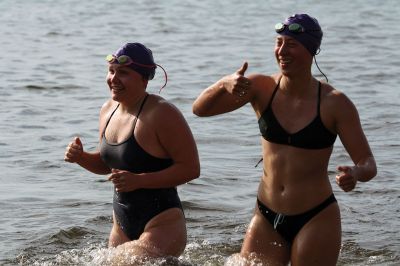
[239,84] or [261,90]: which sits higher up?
[239,84]

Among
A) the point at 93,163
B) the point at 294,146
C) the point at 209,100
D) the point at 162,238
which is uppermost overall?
the point at 209,100

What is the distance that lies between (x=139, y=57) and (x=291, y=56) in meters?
1.12

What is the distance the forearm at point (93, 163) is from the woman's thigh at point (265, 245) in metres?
1.23

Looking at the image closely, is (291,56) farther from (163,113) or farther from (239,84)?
(163,113)

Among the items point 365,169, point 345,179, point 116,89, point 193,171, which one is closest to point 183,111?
point 116,89

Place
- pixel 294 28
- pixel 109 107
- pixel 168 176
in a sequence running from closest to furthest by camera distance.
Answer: pixel 294 28 < pixel 168 176 < pixel 109 107

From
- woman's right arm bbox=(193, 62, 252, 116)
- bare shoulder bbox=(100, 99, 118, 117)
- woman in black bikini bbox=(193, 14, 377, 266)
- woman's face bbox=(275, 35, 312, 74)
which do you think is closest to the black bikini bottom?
woman in black bikini bbox=(193, 14, 377, 266)

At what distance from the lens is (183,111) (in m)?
16.8

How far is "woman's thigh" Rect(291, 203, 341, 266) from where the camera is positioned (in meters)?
7.46

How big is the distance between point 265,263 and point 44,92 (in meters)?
12.1

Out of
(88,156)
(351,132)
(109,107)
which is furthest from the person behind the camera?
(109,107)

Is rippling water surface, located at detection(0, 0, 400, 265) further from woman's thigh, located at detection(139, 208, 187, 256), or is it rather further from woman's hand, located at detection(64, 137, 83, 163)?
woman's hand, located at detection(64, 137, 83, 163)

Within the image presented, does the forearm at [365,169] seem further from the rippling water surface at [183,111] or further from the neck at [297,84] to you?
the rippling water surface at [183,111]

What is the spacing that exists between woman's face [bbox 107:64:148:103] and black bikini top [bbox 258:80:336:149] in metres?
0.96
